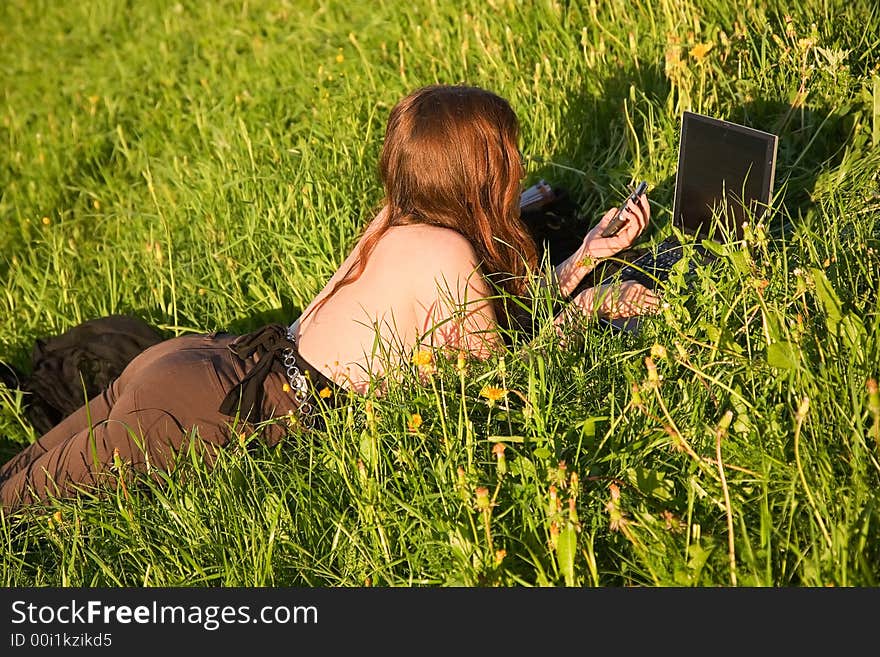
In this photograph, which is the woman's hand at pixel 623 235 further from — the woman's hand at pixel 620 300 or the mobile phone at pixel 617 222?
the woman's hand at pixel 620 300

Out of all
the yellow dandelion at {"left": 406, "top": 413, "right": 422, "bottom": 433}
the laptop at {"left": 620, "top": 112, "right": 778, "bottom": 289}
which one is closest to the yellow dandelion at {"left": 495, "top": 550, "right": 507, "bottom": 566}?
the yellow dandelion at {"left": 406, "top": 413, "right": 422, "bottom": 433}

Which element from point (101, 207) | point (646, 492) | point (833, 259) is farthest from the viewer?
point (101, 207)

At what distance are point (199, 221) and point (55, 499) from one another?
2.06 meters

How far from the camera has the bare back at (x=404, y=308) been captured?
287cm

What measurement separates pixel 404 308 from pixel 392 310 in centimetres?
3

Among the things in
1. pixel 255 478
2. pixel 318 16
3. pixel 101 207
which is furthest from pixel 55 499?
pixel 318 16

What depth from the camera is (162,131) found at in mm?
5738

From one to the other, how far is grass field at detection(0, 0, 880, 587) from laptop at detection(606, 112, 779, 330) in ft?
0.55

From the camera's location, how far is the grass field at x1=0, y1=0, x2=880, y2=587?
2.21 meters

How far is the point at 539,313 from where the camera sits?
2957mm

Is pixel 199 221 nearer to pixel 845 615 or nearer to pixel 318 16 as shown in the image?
pixel 318 16

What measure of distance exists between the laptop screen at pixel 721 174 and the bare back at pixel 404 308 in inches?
25.7

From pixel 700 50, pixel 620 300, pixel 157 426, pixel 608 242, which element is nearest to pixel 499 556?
pixel 620 300

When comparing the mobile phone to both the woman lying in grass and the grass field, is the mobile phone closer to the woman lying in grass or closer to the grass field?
the woman lying in grass
